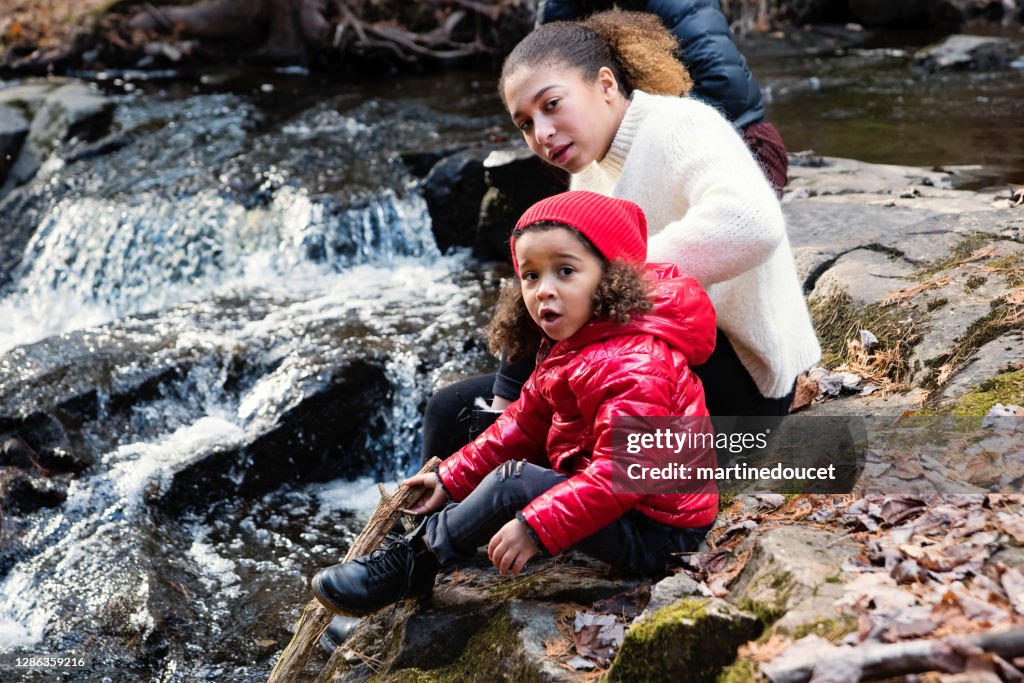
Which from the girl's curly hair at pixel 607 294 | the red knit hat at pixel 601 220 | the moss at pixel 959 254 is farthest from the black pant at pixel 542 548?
the moss at pixel 959 254

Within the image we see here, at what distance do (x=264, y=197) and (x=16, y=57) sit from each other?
24.2 ft

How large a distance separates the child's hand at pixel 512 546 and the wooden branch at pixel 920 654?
0.85 meters

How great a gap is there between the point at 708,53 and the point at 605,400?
2339 mm

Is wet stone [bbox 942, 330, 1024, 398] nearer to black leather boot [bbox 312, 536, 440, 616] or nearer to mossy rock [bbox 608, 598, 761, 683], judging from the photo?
mossy rock [bbox 608, 598, 761, 683]

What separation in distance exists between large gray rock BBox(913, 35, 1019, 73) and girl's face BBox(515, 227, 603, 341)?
1050 cm

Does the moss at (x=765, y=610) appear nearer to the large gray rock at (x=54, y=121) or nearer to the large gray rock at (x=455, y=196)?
the large gray rock at (x=455, y=196)

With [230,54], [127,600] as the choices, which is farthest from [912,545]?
[230,54]

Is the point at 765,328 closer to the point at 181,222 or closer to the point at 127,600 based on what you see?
the point at 127,600

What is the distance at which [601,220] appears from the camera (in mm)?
2715

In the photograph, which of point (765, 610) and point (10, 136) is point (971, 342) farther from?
point (10, 136)

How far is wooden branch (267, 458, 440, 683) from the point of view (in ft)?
10.1

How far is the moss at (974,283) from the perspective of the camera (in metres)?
3.77

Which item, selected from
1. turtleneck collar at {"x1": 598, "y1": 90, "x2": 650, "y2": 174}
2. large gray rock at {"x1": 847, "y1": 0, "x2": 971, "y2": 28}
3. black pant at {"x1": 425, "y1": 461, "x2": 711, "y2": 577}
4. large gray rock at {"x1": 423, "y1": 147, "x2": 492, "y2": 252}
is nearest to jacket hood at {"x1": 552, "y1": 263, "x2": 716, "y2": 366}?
black pant at {"x1": 425, "y1": 461, "x2": 711, "y2": 577}

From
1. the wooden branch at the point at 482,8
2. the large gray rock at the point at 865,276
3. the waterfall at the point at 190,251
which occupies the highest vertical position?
the large gray rock at the point at 865,276
